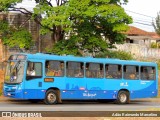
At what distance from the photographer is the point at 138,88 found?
30.9 metres

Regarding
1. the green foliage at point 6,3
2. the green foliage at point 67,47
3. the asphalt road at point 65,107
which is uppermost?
the green foliage at point 6,3

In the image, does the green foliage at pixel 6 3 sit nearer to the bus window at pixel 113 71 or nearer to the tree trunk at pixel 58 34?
Result: the tree trunk at pixel 58 34

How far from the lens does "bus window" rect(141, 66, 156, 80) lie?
31.0 meters

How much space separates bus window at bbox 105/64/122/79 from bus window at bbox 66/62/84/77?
1860mm

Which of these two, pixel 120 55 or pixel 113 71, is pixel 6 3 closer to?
pixel 113 71

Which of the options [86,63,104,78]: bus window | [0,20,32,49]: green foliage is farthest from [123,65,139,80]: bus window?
[0,20,32,49]: green foliage

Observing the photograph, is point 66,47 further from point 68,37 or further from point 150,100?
point 150,100

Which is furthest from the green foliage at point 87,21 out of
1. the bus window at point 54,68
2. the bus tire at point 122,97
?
the bus window at point 54,68

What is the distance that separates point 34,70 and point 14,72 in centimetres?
109

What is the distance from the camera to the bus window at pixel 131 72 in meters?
30.1

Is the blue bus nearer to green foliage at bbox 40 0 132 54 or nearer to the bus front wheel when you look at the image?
the bus front wheel

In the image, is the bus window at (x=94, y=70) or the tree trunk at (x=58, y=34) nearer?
the bus window at (x=94, y=70)

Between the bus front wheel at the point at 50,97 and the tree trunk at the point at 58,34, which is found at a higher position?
the tree trunk at the point at 58,34

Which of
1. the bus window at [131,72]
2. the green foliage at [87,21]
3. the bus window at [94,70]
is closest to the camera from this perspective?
the bus window at [94,70]
